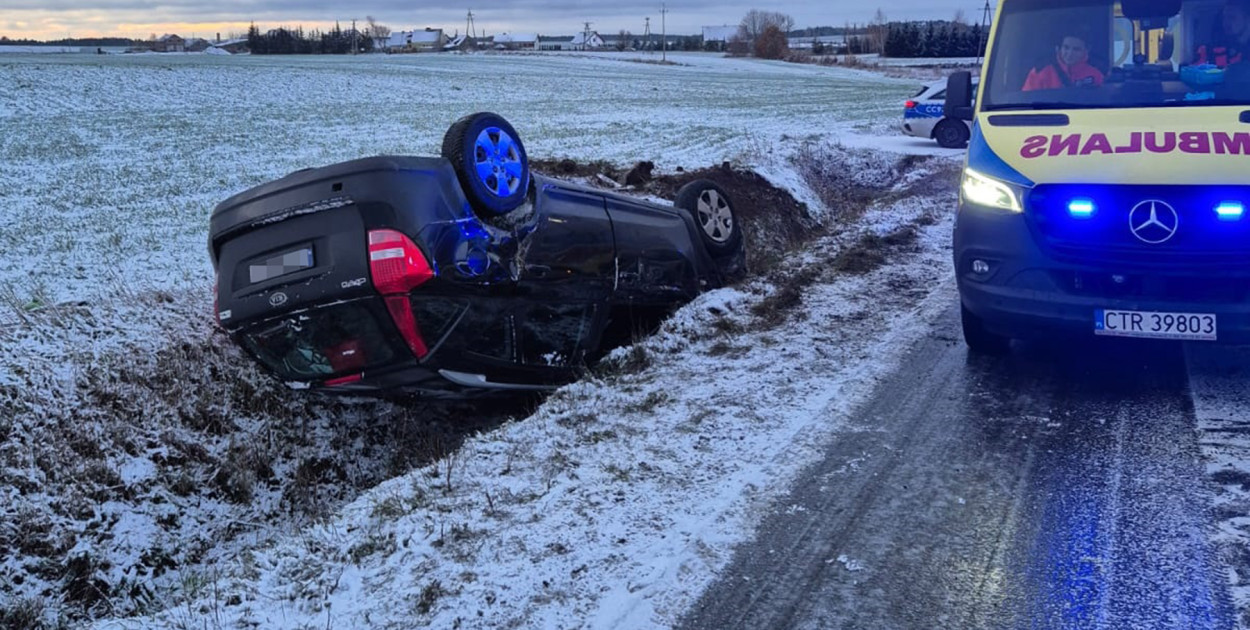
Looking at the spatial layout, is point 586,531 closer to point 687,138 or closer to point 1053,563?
point 1053,563

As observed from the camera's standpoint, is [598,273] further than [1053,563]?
Yes

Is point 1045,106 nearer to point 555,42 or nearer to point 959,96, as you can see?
point 959,96

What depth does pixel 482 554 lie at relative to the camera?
3.57m

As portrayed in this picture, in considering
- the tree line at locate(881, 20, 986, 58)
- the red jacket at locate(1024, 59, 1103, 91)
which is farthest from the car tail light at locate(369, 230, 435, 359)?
the tree line at locate(881, 20, 986, 58)

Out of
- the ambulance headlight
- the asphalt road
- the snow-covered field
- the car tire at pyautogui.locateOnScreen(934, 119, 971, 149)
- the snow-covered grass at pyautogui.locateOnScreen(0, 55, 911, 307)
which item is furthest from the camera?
the car tire at pyautogui.locateOnScreen(934, 119, 971, 149)

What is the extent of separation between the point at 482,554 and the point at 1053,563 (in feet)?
6.86

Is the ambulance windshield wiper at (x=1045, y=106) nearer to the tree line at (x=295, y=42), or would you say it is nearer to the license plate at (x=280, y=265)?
the license plate at (x=280, y=265)

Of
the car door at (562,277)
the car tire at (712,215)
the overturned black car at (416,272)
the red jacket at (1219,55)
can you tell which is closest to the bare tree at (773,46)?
the car tire at (712,215)

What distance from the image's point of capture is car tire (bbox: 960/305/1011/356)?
587 centimetres

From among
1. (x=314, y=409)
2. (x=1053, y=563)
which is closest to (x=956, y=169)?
(x=314, y=409)

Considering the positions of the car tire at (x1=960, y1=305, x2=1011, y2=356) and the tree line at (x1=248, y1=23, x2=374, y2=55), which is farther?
the tree line at (x1=248, y1=23, x2=374, y2=55)

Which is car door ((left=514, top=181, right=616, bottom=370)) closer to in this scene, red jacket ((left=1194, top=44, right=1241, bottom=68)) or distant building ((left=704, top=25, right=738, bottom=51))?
red jacket ((left=1194, top=44, right=1241, bottom=68))

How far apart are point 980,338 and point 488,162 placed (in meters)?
3.20

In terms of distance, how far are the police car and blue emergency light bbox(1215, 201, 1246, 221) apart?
655 inches
